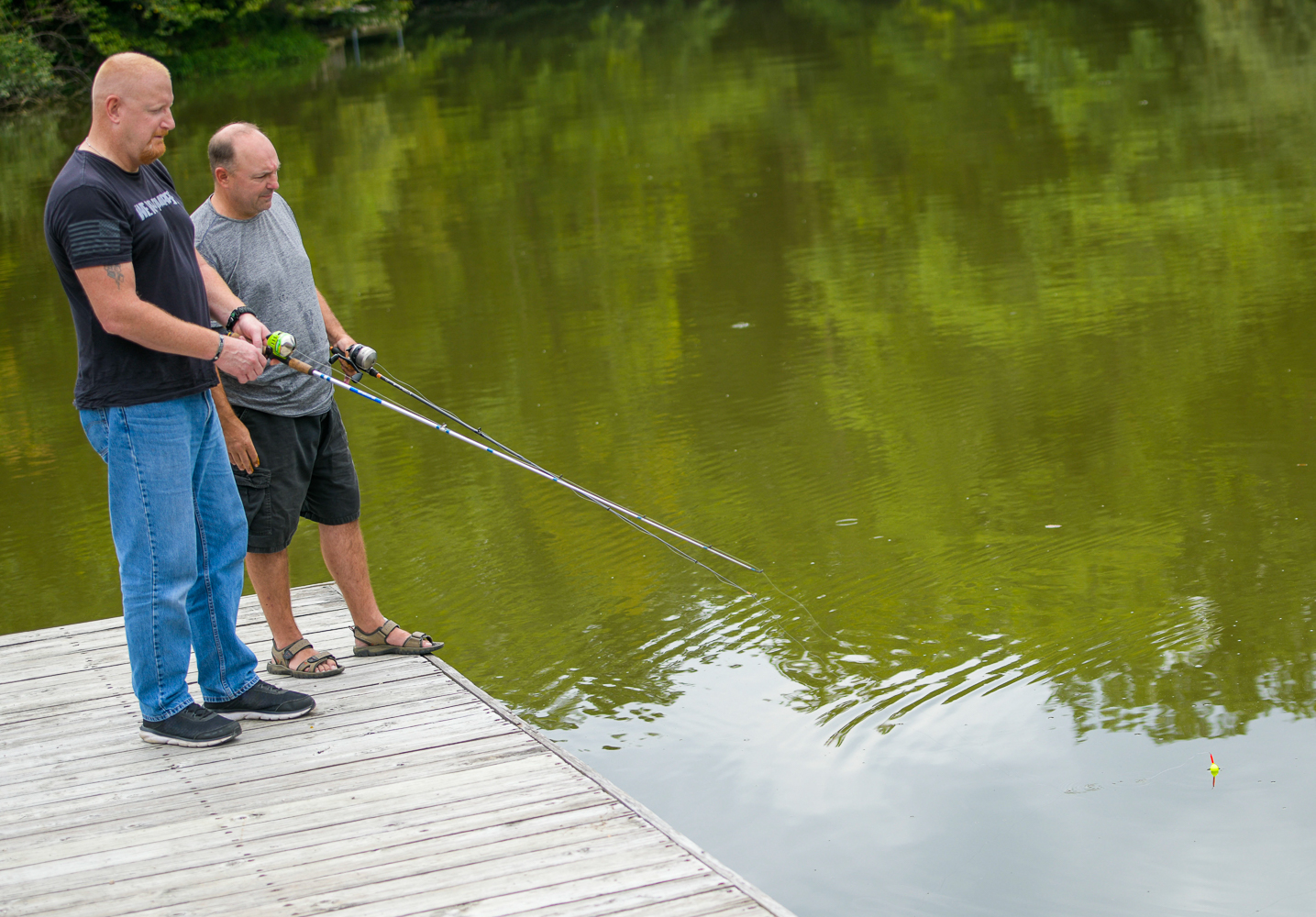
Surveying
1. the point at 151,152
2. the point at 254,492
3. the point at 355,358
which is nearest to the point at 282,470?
the point at 254,492

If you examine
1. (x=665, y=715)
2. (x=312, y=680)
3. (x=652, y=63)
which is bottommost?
(x=665, y=715)

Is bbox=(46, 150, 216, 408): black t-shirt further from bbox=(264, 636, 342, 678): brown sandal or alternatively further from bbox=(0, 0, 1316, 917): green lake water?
bbox=(0, 0, 1316, 917): green lake water

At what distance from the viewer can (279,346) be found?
3479 mm

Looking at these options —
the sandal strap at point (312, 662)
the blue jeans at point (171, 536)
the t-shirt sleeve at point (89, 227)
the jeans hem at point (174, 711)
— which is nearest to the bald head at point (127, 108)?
the t-shirt sleeve at point (89, 227)

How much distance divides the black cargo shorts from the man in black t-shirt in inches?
7.3

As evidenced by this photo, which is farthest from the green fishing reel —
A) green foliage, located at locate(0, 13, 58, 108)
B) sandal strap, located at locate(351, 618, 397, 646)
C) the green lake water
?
green foliage, located at locate(0, 13, 58, 108)

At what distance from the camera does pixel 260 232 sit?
3740 millimetres

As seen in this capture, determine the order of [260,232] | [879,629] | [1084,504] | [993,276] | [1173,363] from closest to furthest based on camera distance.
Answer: [260,232], [879,629], [1084,504], [1173,363], [993,276]

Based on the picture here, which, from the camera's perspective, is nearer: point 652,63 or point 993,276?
point 993,276

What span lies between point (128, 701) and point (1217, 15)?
73.6 feet

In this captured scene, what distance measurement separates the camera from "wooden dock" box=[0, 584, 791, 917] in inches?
110

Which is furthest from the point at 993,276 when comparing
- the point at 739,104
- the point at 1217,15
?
the point at 1217,15

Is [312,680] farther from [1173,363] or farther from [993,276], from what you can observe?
[993,276]

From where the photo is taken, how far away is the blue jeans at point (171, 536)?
3293 mm
